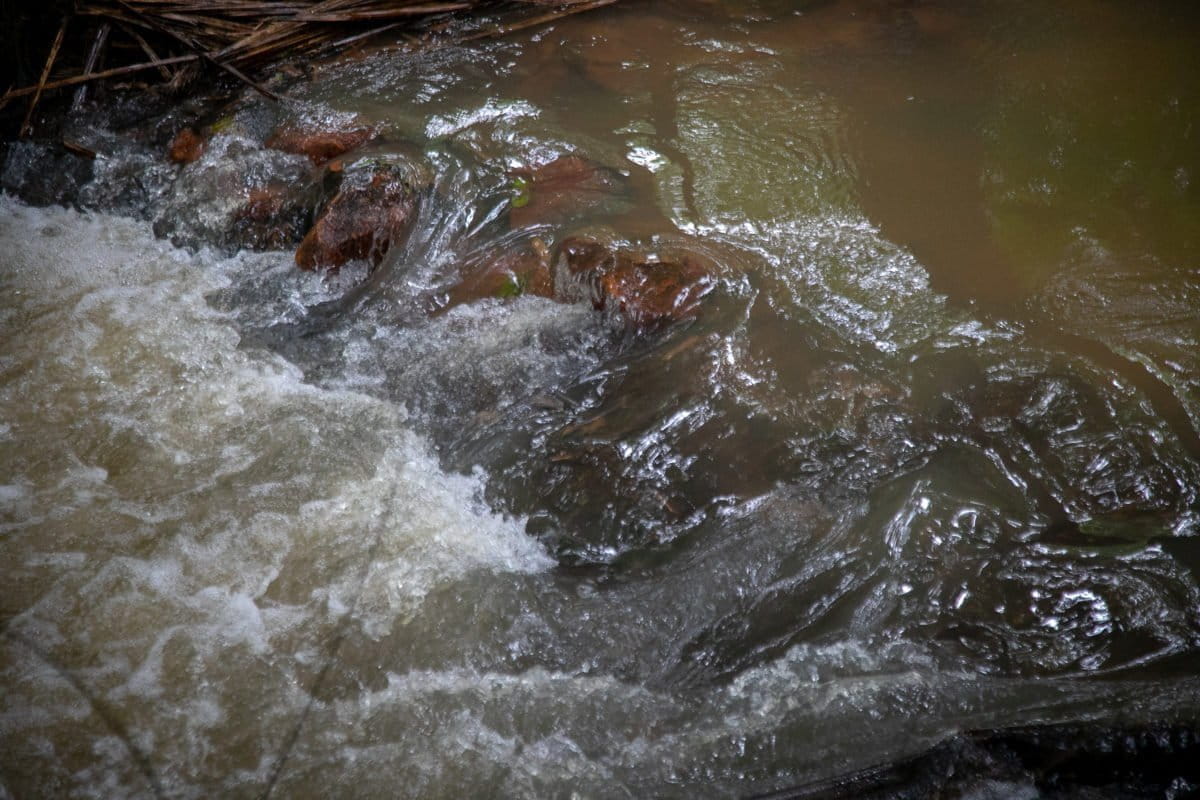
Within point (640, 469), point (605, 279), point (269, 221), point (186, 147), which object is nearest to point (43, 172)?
point (186, 147)

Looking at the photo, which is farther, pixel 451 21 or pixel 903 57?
pixel 451 21

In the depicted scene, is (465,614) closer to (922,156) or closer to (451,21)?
(922,156)

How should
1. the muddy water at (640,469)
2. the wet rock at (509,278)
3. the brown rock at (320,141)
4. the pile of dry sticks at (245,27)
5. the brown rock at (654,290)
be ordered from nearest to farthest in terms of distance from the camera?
the muddy water at (640,469)
the brown rock at (654,290)
the wet rock at (509,278)
the brown rock at (320,141)
the pile of dry sticks at (245,27)

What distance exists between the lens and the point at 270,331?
328 cm

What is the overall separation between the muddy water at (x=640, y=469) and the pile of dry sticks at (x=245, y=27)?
43.2 inches

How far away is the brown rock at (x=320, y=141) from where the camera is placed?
157 inches

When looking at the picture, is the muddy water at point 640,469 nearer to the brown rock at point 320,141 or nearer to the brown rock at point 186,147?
the brown rock at point 320,141

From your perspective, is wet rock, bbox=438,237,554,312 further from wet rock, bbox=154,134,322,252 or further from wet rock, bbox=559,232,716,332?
wet rock, bbox=154,134,322,252

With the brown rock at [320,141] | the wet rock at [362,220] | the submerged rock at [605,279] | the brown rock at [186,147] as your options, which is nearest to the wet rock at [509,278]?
the submerged rock at [605,279]

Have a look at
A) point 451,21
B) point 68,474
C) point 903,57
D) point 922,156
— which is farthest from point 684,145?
point 68,474

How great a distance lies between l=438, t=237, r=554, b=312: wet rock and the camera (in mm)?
3254

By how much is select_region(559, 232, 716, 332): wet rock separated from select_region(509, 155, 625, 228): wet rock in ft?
1.07

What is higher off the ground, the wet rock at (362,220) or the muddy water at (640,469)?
the wet rock at (362,220)

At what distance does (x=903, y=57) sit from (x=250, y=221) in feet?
11.7
